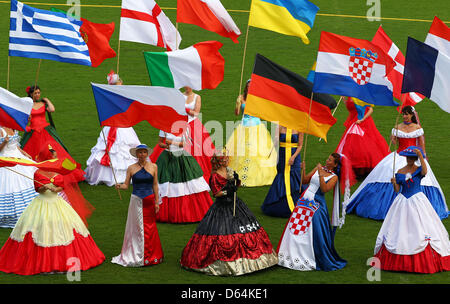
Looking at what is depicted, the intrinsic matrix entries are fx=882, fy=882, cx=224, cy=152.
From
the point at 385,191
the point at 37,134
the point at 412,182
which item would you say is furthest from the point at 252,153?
the point at 412,182

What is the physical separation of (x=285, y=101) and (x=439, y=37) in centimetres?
334

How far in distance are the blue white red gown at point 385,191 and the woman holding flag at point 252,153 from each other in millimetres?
2854

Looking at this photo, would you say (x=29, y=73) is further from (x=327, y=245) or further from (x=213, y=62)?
(x=327, y=245)

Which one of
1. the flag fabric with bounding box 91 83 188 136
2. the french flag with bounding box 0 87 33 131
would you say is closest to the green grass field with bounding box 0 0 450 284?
the french flag with bounding box 0 87 33 131

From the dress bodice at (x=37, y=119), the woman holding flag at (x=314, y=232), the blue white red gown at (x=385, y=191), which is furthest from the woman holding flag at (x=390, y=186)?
the dress bodice at (x=37, y=119)

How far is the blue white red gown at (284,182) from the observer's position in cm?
1797

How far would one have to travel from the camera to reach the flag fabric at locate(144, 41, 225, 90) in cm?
1653

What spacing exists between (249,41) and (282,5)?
17.0 m

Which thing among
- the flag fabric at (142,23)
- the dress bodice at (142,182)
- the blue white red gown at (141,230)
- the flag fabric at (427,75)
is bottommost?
the blue white red gown at (141,230)

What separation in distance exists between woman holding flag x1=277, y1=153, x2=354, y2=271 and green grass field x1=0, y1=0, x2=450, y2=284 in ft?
0.69

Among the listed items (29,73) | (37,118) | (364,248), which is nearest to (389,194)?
(364,248)

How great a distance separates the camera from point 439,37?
16.3m

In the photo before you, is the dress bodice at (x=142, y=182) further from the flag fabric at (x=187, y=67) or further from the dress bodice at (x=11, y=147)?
the dress bodice at (x=11, y=147)

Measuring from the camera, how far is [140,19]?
18375mm
